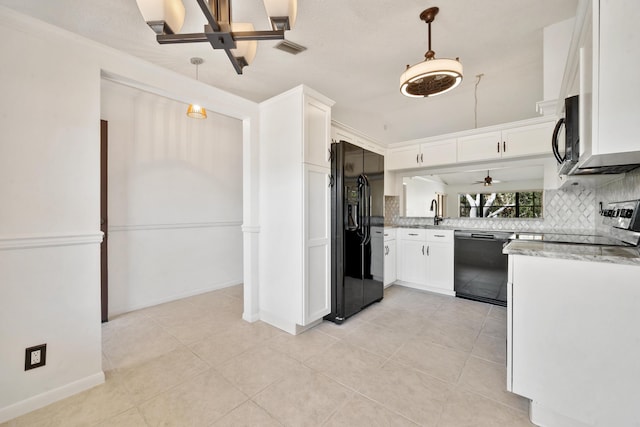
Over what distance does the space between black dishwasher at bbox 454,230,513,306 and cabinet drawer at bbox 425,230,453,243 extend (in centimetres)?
7

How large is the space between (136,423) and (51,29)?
8.00 ft

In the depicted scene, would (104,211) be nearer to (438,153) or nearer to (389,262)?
(389,262)

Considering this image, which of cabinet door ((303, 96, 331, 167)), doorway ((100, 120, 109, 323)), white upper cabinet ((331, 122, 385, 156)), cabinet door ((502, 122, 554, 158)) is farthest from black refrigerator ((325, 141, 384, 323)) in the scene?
doorway ((100, 120, 109, 323))

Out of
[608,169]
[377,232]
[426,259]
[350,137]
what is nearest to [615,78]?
[608,169]

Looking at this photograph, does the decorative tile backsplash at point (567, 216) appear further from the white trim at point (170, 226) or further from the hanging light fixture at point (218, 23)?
the white trim at point (170, 226)

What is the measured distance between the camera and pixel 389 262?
12.5ft

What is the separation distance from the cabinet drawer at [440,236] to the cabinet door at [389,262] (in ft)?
1.70

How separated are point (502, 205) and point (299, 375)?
3473 millimetres

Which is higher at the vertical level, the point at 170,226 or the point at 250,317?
the point at 170,226

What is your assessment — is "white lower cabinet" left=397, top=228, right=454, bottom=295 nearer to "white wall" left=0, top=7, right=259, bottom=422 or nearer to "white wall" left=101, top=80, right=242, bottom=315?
"white wall" left=101, top=80, right=242, bottom=315

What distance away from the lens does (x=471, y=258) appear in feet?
11.2

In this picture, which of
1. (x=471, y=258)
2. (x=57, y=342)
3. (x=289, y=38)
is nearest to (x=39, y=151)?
(x=57, y=342)

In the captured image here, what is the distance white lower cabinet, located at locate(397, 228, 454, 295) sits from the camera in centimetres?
359

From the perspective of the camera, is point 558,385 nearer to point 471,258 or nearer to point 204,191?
point 471,258
